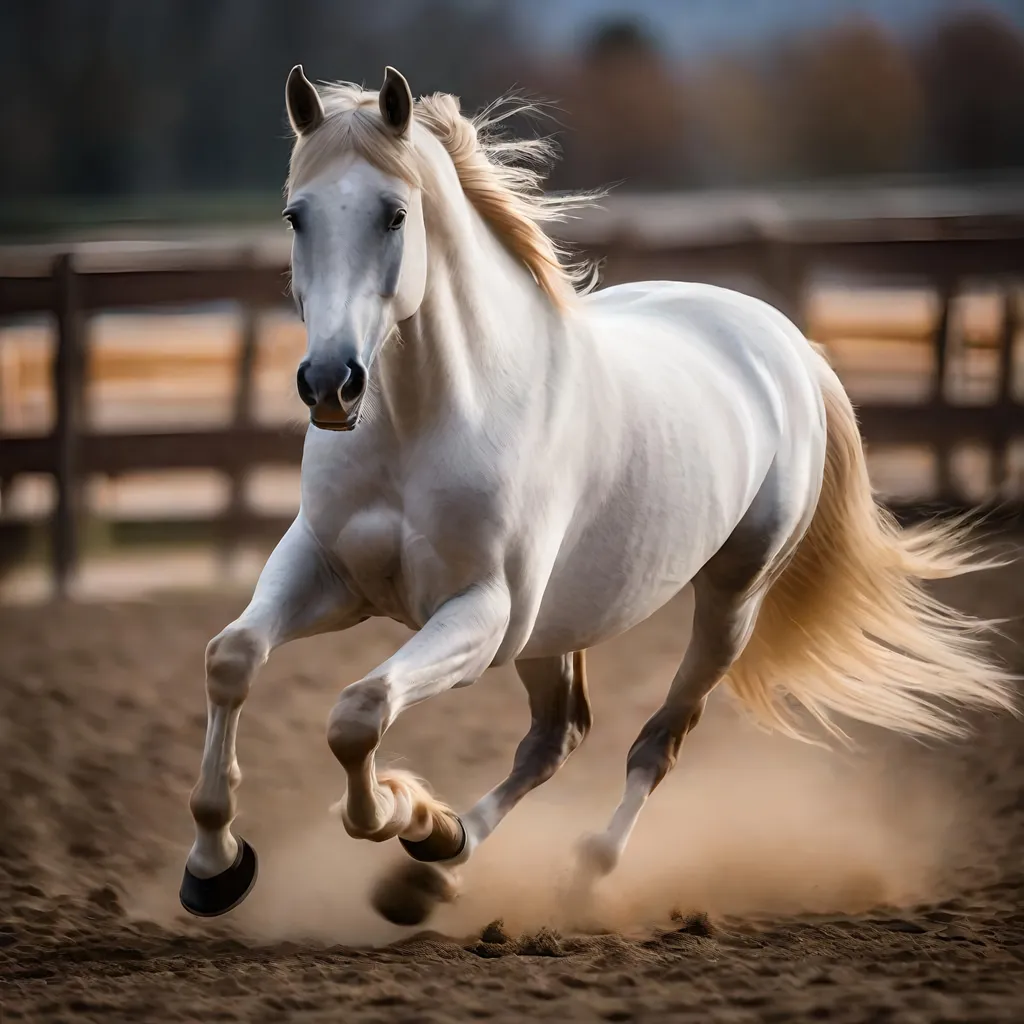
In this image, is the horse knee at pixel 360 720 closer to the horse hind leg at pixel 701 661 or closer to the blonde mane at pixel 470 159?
the blonde mane at pixel 470 159

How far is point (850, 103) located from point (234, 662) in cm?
2388

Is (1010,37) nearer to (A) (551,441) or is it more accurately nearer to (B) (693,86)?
(B) (693,86)

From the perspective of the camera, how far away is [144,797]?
4188 millimetres

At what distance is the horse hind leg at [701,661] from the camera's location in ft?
11.6

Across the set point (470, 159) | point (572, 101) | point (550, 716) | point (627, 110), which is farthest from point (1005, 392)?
point (627, 110)

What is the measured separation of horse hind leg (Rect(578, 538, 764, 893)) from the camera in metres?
3.54

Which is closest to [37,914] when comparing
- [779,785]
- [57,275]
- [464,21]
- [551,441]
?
[551,441]

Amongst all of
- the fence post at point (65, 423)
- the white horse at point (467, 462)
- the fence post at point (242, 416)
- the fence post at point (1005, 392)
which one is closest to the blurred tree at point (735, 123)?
the fence post at point (1005, 392)

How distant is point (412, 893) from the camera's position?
325 cm

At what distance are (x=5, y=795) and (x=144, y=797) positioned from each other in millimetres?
364

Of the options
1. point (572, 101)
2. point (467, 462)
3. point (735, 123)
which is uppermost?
point (572, 101)

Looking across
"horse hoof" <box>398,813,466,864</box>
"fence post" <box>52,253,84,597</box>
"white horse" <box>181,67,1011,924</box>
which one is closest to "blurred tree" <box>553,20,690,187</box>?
"fence post" <box>52,253,84,597</box>

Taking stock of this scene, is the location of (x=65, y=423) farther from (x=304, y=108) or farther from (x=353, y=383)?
(x=353, y=383)

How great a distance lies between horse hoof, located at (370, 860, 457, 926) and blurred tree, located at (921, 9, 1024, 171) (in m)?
22.3
